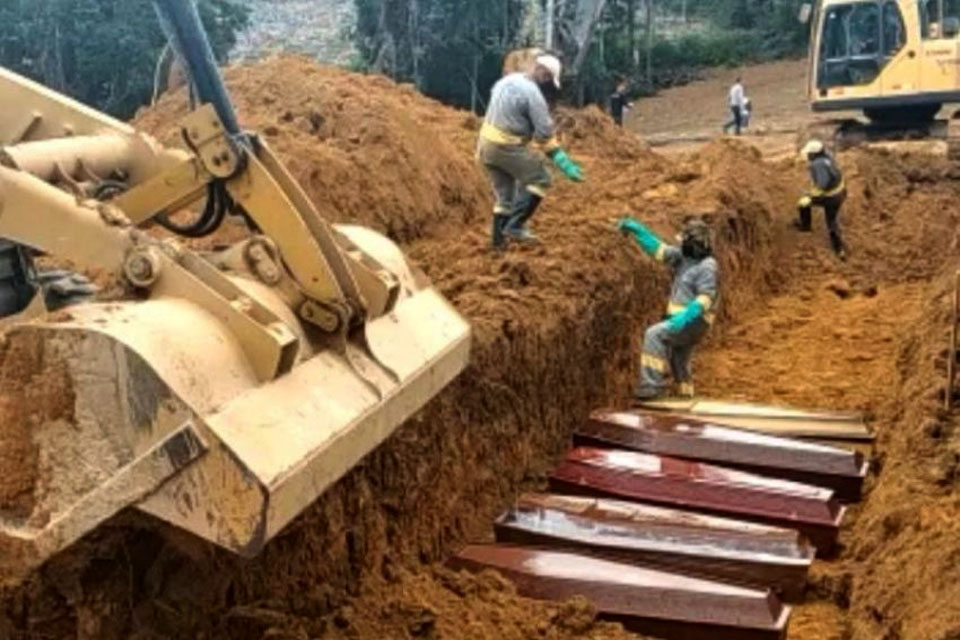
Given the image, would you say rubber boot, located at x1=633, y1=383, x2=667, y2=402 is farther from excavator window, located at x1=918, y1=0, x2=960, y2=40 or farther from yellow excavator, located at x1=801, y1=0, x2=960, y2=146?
excavator window, located at x1=918, y1=0, x2=960, y2=40

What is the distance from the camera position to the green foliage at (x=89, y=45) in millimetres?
26219

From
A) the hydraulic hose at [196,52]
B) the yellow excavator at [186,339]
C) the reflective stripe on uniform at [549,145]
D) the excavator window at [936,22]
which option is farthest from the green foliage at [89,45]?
the hydraulic hose at [196,52]

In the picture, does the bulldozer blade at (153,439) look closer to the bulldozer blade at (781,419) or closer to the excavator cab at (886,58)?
the bulldozer blade at (781,419)

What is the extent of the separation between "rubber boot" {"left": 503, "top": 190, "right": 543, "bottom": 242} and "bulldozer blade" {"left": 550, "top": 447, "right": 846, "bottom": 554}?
9.44ft

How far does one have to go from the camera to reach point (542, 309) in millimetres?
9945

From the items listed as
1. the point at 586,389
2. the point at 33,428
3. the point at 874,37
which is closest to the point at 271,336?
the point at 33,428

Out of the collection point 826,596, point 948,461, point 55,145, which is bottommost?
point 826,596

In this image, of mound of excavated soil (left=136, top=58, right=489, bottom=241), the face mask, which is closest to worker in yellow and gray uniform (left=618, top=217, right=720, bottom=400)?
the face mask

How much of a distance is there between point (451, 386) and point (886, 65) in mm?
16308

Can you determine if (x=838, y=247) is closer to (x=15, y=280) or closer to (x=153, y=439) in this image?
(x=15, y=280)

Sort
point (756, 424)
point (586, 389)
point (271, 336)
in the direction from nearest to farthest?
point (271, 336) < point (756, 424) < point (586, 389)

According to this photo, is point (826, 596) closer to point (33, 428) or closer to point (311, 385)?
point (311, 385)

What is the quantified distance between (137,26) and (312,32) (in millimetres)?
16732

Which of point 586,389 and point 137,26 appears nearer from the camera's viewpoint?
point 586,389
